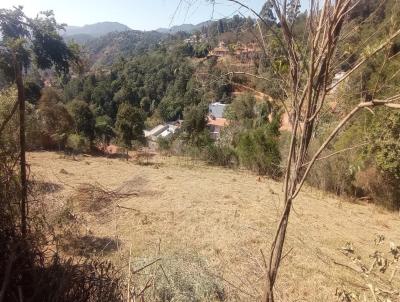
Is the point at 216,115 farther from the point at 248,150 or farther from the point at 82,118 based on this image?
the point at 248,150

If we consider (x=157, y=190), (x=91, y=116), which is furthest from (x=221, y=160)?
(x=91, y=116)

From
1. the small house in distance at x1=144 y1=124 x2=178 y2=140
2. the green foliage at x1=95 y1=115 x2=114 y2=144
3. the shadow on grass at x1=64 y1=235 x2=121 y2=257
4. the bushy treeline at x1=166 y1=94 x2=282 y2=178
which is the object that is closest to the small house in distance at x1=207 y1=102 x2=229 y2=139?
the small house in distance at x1=144 y1=124 x2=178 y2=140

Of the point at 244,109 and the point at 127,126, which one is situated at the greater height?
the point at 244,109

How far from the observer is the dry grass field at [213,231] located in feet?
14.1

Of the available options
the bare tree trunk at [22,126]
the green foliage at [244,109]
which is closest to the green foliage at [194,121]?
the green foliage at [244,109]

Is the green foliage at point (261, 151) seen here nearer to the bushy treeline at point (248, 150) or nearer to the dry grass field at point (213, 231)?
the bushy treeline at point (248, 150)

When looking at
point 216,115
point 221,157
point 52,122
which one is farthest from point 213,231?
point 216,115

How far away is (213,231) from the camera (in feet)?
22.7

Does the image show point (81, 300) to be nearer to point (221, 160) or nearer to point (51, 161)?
point (51, 161)

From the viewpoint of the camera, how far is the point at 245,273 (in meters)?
5.16

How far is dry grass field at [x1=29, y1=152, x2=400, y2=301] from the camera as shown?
4.29 m

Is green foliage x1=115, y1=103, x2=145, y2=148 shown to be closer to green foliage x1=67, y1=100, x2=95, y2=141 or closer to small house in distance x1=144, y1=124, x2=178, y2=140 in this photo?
green foliage x1=67, y1=100, x2=95, y2=141

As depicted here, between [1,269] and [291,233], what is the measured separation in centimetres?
644

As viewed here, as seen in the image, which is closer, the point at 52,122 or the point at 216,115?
the point at 52,122
